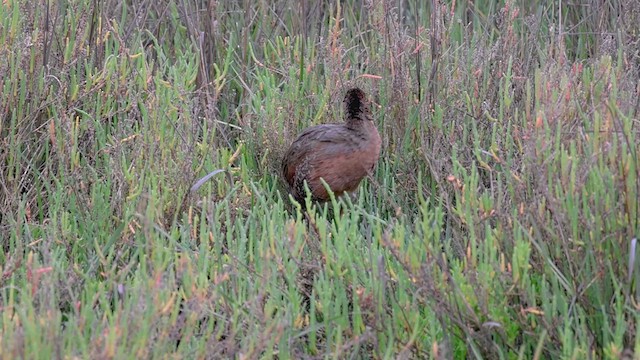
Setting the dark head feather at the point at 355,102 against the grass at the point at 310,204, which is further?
the dark head feather at the point at 355,102

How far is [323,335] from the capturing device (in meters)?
3.37

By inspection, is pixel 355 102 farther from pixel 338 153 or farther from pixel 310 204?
pixel 310 204

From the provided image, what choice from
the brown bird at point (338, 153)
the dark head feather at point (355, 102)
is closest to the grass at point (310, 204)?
the brown bird at point (338, 153)

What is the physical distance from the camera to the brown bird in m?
4.43

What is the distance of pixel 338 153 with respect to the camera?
14.5 ft

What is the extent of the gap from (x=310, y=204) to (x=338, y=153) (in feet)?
3.72

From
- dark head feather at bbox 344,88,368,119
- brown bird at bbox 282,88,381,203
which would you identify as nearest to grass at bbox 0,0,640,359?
brown bird at bbox 282,88,381,203

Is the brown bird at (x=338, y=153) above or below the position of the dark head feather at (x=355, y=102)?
below

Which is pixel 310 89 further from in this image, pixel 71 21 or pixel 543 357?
pixel 543 357

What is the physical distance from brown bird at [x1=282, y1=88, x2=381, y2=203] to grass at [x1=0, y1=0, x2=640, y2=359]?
5.1 inches

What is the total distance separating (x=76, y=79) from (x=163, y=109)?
0.51m

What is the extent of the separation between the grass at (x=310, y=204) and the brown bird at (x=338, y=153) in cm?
13

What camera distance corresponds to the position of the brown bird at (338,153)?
4.43 m

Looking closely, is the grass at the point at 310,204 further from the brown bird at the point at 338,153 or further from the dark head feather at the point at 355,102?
the dark head feather at the point at 355,102
